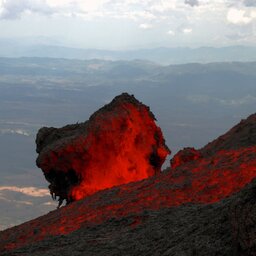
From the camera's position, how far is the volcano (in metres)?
10.5

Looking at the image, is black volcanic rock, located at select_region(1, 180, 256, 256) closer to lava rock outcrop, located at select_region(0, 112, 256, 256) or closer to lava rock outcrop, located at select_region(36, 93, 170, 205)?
lava rock outcrop, located at select_region(0, 112, 256, 256)

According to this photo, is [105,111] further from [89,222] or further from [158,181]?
[89,222]

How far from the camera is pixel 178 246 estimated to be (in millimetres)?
10531

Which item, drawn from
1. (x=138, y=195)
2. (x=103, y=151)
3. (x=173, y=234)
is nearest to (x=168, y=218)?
(x=173, y=234)

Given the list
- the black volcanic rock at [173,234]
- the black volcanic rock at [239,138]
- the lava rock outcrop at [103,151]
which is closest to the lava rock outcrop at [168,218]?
the black volcanic rock at [173,234]

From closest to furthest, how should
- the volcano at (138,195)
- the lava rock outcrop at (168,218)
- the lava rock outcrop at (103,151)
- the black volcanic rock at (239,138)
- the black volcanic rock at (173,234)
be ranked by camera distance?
the black volcanic rock at (173,234)
the lava rock outcrop at (168,218)
the volcano at (138,195)
the black volcanic rock at (239,138)
the lava rock outcrop at (103,151)

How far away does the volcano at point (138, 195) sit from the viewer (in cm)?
1053

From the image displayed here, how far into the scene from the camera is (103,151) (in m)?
29.8

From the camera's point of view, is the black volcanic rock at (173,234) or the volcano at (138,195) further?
the volcano at (138,195)

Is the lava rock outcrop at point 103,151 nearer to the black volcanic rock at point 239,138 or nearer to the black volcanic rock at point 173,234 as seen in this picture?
the black volcanic rock at point 239,138

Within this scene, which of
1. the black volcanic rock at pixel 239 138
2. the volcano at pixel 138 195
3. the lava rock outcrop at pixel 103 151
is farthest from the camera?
the lava rock outcrop at pixel 103 151

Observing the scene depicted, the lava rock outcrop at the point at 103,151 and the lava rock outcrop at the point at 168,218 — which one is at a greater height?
the lava rock outcrop at the point at 103,151

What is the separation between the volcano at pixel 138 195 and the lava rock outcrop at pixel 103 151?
0.20 ft

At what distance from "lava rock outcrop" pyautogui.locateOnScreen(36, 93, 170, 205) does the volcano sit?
61 millimetres
